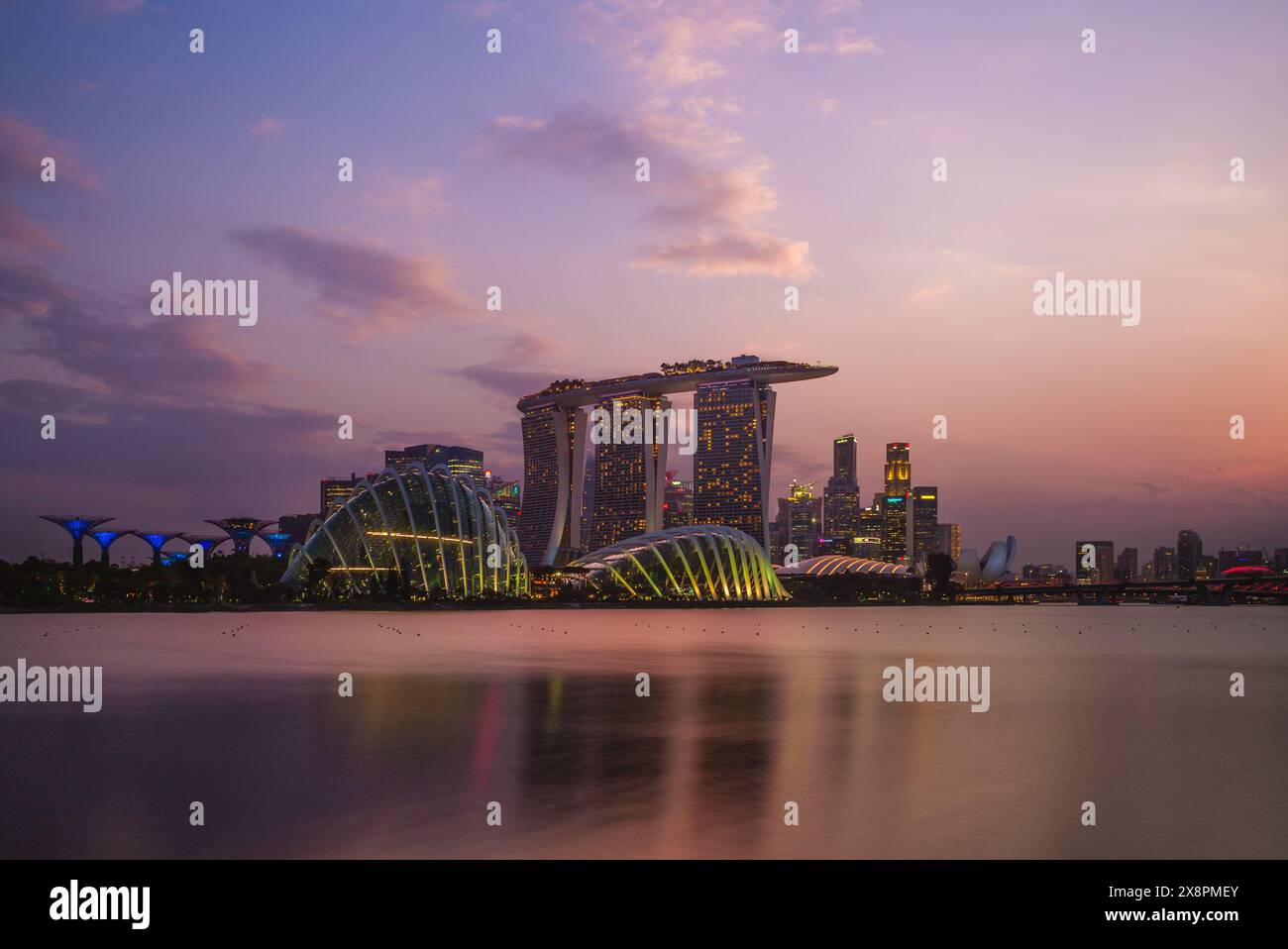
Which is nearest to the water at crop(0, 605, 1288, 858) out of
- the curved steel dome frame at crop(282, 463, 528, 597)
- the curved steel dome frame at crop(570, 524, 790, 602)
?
the curved steel dome frame at crop(282, 463, 528, 597)

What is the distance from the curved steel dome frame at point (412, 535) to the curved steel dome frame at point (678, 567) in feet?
78.8

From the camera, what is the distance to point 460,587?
4695 inches

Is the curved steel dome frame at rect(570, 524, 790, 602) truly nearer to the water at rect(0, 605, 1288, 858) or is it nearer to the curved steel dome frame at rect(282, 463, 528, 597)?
the curved steel dome frame at rect(282, 463, 528, 597)

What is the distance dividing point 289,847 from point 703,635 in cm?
5758

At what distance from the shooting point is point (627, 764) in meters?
19.5

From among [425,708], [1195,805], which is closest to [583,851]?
[1195,805]

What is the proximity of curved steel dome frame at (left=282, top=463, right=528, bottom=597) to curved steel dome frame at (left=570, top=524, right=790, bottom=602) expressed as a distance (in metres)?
24.0

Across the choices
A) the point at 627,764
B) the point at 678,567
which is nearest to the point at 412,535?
the point at 678,567

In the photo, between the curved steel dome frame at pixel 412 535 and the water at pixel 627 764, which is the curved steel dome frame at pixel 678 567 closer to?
the curved steel dome frame at pixel 412 535

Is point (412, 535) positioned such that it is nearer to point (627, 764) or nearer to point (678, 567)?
point (678, 567)
